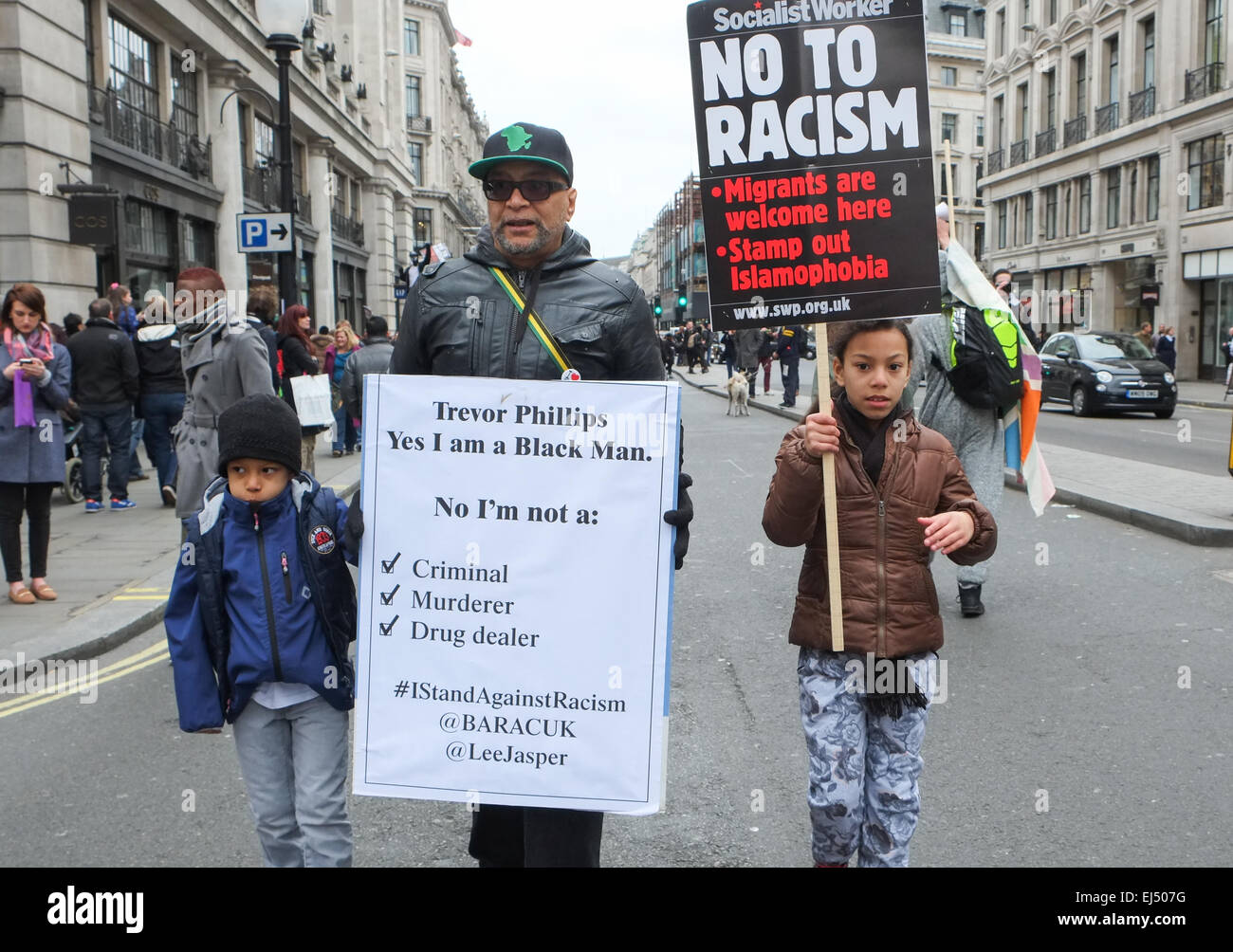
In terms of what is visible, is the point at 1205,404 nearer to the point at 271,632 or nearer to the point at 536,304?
the point at 536,304

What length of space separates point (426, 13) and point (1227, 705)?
75475 millimetres

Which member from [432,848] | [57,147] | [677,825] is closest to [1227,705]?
[677,825]

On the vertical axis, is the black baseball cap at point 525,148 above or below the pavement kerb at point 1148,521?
above

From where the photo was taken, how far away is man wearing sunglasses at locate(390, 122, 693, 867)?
2.91m

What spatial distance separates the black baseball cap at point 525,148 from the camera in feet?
9.44

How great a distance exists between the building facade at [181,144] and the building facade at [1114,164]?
24.6 meters

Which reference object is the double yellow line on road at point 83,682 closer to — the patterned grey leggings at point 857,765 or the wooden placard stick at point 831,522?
the patterned grey leggings at point 857,765

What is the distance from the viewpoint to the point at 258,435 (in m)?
3.11

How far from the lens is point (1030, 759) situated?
4465 millimetres

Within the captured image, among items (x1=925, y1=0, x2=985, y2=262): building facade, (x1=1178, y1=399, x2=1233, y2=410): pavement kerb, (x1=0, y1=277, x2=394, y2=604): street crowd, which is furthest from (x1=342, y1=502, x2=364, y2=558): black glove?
(x1=925, y1=0, x2=985, y2=262): building facade

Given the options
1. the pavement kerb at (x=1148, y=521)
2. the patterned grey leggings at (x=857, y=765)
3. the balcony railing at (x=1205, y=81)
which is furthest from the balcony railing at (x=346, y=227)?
the patterned grey leggings at (x=857, y=765)

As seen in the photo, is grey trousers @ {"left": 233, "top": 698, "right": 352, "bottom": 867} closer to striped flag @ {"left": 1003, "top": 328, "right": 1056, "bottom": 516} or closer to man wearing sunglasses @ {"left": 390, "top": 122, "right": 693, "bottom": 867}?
man wearing sunglasses @ {"left": 390, "top": 122, "right": 693, "bottom": 867}

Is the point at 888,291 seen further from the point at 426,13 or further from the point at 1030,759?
the point at 426,13

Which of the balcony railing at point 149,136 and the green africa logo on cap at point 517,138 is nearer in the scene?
the green africa logo on cap at point 517,138
